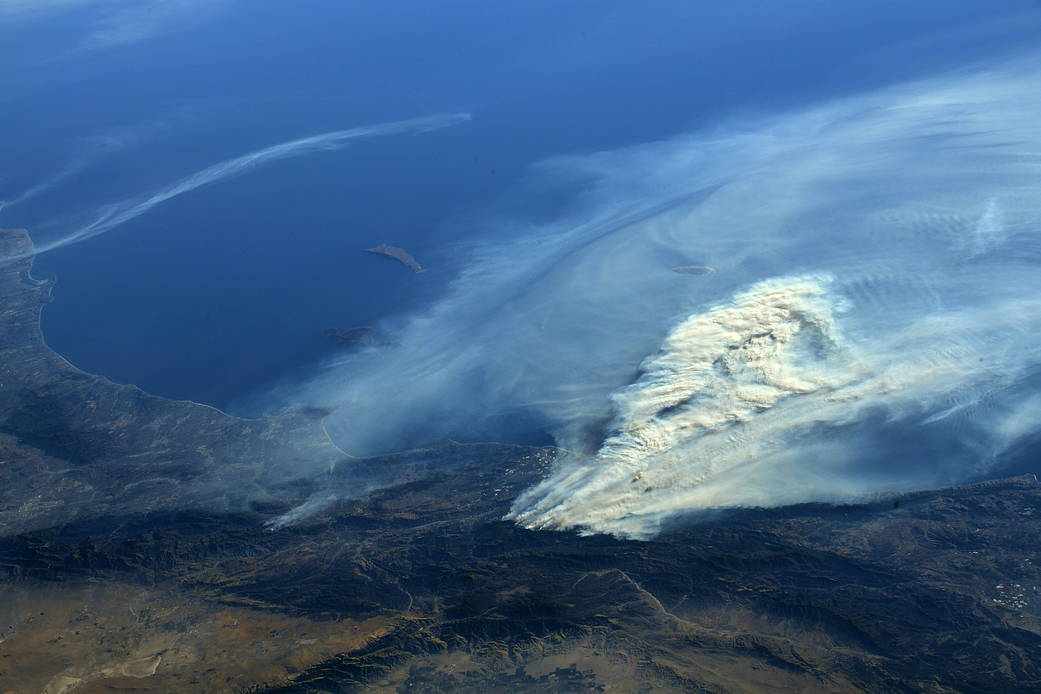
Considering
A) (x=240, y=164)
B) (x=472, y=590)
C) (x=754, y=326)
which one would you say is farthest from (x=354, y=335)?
(x=240, y=164)

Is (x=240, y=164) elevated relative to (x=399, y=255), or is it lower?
elevated

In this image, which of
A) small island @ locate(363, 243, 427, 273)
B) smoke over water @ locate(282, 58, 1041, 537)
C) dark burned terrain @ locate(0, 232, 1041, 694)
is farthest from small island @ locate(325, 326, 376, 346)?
dark burned terrain @ locate(0, 232, 1041, 694)

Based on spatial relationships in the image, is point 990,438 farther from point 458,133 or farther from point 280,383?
point 458,133

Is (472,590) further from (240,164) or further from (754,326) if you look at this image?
(240,164)

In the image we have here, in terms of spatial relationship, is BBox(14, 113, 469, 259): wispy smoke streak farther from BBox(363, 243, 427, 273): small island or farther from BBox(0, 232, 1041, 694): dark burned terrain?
BBox(0, 232, 1041, 694): dark burned terrain

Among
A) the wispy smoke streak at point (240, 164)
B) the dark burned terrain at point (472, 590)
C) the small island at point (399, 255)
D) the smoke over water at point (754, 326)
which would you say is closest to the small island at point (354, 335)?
the smoke over water at point (754, 326)

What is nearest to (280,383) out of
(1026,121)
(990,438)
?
(990,438)
